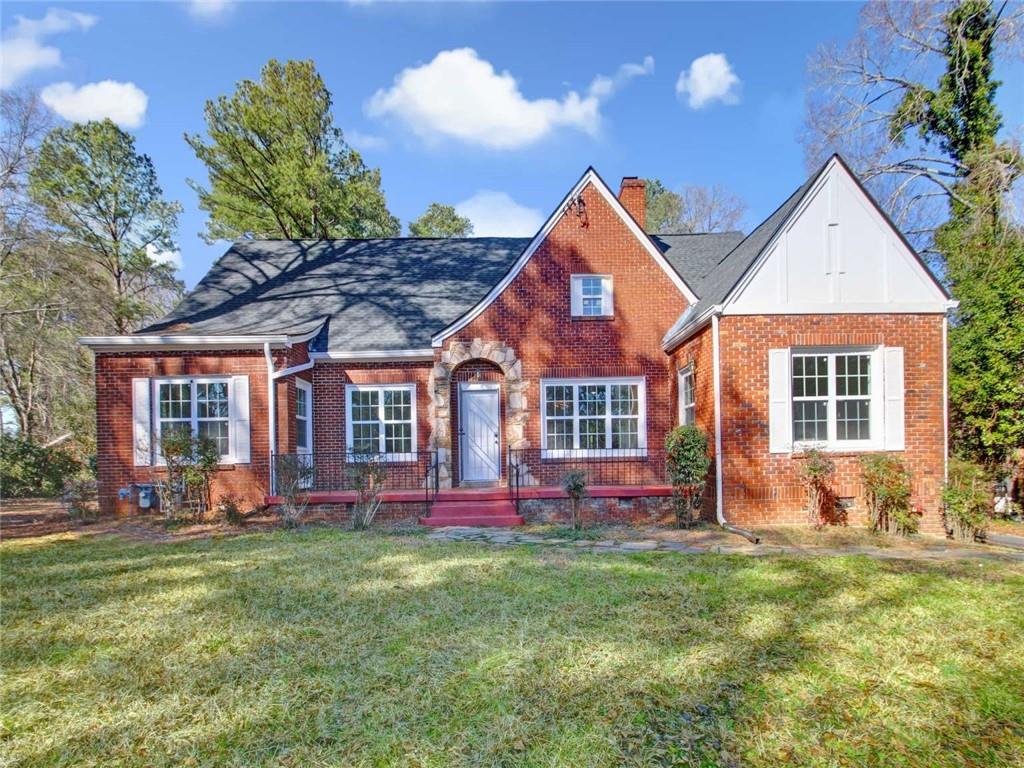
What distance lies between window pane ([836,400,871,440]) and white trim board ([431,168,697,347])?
3.80 metres

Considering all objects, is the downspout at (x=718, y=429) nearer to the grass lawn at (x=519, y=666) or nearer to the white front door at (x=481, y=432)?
the grass lawn at (x=519, y=666)

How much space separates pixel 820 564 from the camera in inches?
250

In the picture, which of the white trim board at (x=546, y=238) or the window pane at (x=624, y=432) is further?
the window pane at (x=624, y=432)

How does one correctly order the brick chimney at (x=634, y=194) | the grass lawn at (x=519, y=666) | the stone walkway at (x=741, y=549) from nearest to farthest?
the grass lawn at (x=519, y=666), the stone walkway at (x=741, y=549), the brick chimney at (x=634, y=194)

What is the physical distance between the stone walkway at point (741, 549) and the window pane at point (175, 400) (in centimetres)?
625

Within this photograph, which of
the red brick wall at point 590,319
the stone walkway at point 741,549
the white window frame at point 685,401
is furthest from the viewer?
the red brick wall at point 590,319

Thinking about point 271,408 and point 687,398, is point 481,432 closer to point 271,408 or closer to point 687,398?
point 271,408

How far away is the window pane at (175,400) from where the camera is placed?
10.9 m

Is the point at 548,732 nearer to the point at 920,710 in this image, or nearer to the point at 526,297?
the point at 920,710

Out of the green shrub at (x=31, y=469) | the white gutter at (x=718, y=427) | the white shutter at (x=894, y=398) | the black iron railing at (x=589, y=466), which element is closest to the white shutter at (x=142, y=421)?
the green shrub at (x=31, y=469)

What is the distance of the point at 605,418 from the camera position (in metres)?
12.1

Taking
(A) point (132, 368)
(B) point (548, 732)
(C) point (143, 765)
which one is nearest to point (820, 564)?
(B) point (548, 732)

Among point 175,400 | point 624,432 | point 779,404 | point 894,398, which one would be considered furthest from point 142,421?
point 894,398

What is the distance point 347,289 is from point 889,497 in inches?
501
